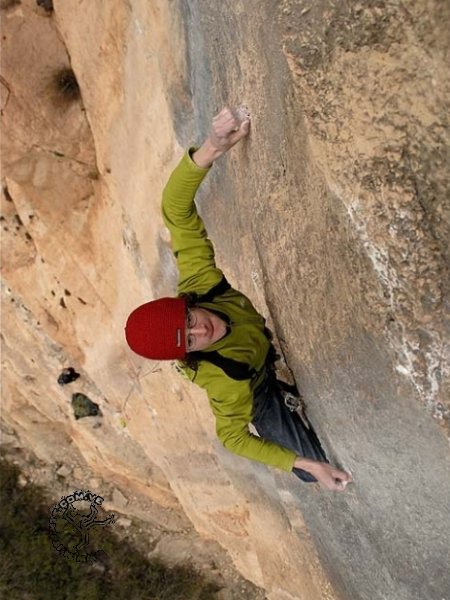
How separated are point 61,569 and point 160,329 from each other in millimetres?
7066

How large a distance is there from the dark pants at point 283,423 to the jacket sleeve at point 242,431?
0.10m

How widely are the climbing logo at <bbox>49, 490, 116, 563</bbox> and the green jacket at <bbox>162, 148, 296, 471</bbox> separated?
6070 millimetres

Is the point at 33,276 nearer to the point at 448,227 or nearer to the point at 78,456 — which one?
the point at 78,456

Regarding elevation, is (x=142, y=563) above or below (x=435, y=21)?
below

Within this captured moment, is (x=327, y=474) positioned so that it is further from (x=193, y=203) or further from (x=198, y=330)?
(x=193, y=203)

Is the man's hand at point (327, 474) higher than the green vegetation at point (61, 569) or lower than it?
higher

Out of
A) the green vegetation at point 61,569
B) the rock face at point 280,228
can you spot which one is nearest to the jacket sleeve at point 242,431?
the rock face at point 280,228

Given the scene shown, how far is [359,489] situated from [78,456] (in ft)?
21.8

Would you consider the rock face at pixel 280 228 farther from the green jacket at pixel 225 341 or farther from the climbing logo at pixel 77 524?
the climbing logo at pixel 77 524

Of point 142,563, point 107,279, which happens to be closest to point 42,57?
point 107,279

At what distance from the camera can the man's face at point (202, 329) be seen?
99.9 inches

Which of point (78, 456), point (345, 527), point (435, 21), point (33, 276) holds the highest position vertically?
point (435, 21)

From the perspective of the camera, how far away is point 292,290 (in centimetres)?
242

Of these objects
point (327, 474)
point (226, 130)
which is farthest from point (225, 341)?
point (226, 130)
